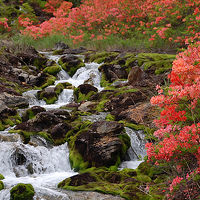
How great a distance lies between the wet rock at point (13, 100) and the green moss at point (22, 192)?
18.8 feet

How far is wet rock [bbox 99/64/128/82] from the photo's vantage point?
13.5 metres

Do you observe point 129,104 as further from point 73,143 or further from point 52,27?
point 52,27

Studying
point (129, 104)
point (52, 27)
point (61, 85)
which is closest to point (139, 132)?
point (129, 104)

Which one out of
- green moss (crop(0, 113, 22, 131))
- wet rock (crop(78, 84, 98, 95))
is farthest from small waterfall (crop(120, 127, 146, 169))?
wet rock (crop(78, 84, 98, 95))

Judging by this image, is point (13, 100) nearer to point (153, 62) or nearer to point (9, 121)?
point (9, 121)

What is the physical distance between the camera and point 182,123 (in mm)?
4094

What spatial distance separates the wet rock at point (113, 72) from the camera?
1352 cm

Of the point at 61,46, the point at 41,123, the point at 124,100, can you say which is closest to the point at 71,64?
the point at 61,46

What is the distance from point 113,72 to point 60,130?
640 cm

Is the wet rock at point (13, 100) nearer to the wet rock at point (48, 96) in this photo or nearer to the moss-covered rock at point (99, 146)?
the wet rock at point (48, 96)

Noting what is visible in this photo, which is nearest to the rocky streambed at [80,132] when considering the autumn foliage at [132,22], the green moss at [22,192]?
the green moss at [22,192]

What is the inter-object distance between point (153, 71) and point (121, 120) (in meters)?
4.46

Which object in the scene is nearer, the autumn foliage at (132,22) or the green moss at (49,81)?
the green moss at (49,81)

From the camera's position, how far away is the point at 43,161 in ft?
22.7
